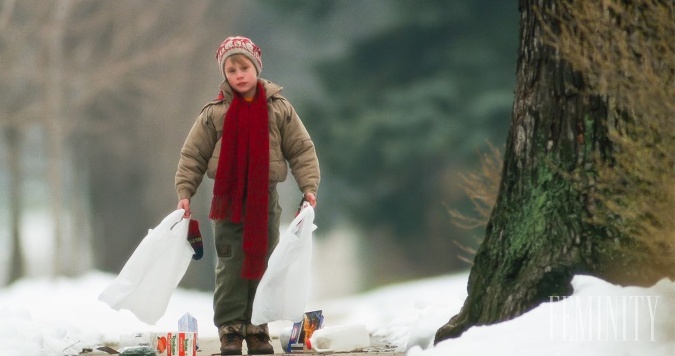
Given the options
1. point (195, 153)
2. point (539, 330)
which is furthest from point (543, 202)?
point (195, 153)

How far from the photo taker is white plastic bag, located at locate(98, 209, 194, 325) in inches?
272

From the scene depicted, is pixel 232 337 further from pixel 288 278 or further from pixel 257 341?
pixel 288 278

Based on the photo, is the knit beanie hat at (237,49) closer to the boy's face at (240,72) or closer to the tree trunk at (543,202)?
the boy's face at (240,72)

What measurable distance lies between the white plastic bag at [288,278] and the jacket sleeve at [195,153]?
662 millimetres

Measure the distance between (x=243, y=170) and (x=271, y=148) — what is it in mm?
218

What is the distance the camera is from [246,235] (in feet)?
22.9

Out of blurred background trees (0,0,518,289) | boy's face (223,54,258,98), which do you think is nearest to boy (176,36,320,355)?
boy's face (223,54,258,98)

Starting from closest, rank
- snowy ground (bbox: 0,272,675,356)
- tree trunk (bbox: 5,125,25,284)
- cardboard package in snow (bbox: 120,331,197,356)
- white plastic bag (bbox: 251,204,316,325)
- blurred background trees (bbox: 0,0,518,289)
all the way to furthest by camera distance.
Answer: snowy ground (bbox: 0,272,675,356), white plastic bag (bbox: 251,204,316,325), cardboard package in snow (bbox: 120,331,197,356), blurred background trees (bbox: 0,0,518,289), tree trunk (bbox: 5,125,25,284)

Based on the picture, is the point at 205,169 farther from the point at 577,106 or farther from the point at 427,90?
the point at 427,90

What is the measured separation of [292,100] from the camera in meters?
21.1

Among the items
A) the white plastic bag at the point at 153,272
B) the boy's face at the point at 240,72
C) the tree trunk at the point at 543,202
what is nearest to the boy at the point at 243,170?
the boy's face at the point at 240,72

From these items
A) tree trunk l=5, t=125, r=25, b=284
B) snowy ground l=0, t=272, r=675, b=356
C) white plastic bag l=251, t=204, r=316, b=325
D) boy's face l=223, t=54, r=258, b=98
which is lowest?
snowy ground l=0, t=272, r=675, b=356

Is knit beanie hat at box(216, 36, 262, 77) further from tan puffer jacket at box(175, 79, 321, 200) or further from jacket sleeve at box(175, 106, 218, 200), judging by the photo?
jacket sleeve at box(175, 106, 218, 200)

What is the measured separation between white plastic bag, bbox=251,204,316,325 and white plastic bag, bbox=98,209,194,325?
0.58 meters
